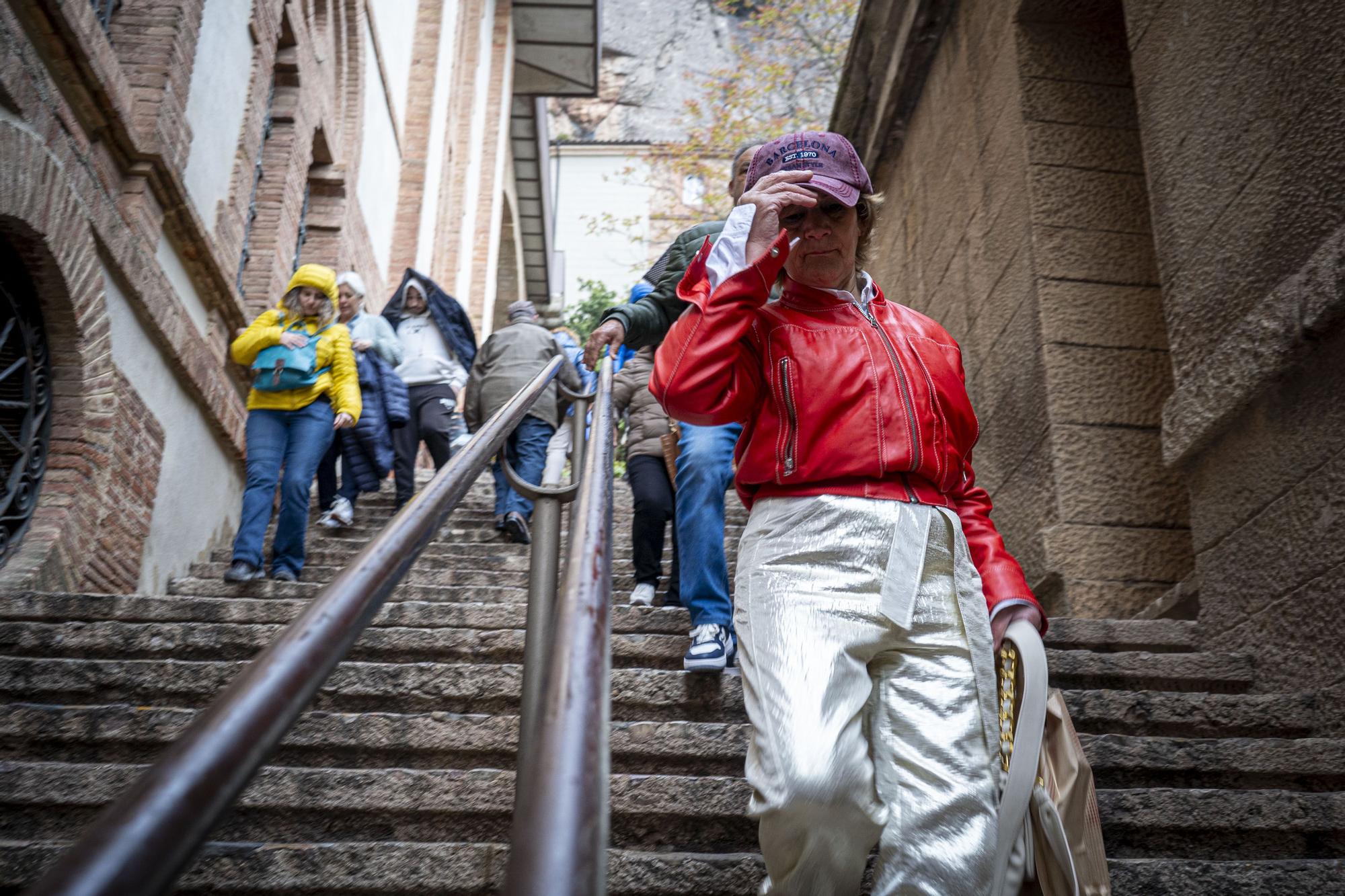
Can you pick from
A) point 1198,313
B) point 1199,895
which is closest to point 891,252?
point 1198,313

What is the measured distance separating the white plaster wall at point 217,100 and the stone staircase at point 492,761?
12.9 ft

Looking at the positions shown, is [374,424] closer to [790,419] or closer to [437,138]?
[790,419]

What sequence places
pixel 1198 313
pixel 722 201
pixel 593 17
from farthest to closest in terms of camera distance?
pixel 722 201, pixel 593 17, pixel 1198 313

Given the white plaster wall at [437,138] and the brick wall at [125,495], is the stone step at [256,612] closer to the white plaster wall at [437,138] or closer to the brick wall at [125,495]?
the brick wall at [125,495]

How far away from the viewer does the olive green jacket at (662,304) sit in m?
3.79

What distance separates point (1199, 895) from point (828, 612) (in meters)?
1.32

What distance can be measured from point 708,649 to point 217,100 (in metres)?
5.77

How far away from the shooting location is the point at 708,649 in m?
3.50

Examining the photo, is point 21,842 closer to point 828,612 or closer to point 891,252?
point 828,612

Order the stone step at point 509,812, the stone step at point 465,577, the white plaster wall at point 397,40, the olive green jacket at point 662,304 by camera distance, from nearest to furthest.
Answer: the stone step at point 509,812
the olive green jacket at point 662,304
the stone step at point 465,577
the white plaster wall at point 397,40

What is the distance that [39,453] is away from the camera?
5.40 m

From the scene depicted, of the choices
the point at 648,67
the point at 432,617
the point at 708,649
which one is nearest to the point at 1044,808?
the point at 708,649

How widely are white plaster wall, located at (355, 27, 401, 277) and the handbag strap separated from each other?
10735 mm

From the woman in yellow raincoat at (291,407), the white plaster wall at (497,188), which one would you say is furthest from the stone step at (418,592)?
the white plaster wall at (497,188)
